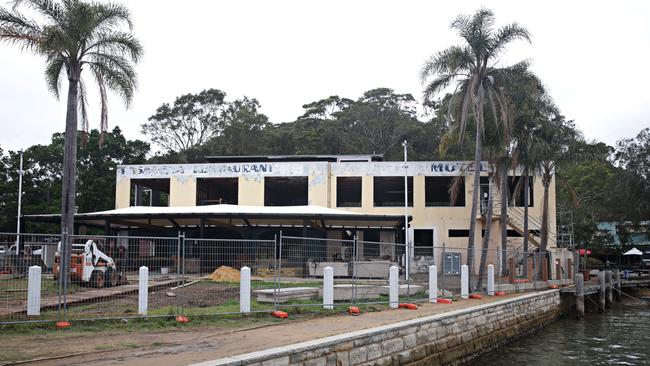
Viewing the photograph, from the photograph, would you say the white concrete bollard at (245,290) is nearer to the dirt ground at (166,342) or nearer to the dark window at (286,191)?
the dirt ground at (166,342)

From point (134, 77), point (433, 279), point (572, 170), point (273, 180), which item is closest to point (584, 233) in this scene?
point (572, 170)

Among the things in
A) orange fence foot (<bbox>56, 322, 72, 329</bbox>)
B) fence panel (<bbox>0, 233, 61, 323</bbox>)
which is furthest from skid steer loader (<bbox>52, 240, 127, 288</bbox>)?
orange fence foot (<bbox>56, 322, 72, 329</bbox>)

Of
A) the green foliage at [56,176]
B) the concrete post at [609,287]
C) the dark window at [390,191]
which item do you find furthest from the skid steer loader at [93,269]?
the green foliage at [56,176]

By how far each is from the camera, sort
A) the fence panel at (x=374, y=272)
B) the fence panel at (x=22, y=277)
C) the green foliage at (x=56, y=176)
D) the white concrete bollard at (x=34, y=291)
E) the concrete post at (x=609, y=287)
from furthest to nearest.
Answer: the green foliage at (x=56, y=176) → the concrete post at (x=609, y=287) → the fence panel at (x=374, y=272) → the white concrete bollard at (x=34, y=291) → the fence panel at (x=22, y=277)

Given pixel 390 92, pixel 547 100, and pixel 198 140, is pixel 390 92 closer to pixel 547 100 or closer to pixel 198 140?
pixel 198 140

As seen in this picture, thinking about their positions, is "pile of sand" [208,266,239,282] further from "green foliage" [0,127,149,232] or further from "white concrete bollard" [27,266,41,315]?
"green foliage" [0,127,149,232]

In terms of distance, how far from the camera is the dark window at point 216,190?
40.8 metres

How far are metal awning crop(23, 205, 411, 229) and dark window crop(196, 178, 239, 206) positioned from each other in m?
8.59

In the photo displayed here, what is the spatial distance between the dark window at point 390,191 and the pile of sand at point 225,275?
25.5 m

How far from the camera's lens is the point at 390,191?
43.5m

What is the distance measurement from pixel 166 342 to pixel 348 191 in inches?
1343

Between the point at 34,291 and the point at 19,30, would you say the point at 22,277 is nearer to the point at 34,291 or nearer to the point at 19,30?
the point at 34,291

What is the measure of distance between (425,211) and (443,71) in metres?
13.3

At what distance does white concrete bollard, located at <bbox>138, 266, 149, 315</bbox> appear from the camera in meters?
12.3
